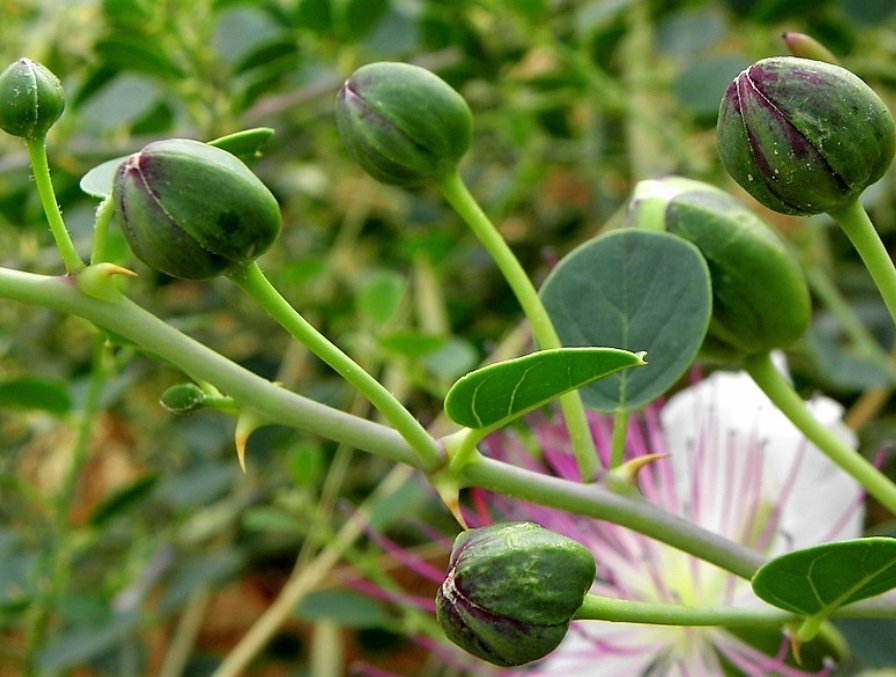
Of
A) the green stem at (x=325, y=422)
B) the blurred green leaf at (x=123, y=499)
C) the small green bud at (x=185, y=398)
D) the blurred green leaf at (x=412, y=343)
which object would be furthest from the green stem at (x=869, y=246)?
the blurred green leaf at (x=123, y=499)

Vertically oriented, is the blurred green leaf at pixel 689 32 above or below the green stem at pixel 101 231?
below

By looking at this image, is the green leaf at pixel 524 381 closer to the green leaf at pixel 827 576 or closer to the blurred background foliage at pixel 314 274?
the green leaf at pixel 827 576

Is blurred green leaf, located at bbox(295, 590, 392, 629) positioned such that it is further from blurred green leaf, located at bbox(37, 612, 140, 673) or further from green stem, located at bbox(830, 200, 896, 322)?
green stem, located at bbox(830, 200, 896, 322)

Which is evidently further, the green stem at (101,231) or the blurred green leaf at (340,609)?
the blurred green leaf at (340,609)

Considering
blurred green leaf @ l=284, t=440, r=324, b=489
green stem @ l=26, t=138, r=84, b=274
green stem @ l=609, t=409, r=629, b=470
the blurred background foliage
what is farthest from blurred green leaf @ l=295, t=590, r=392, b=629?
green stem @ l=26, t=138, r=84, b=274

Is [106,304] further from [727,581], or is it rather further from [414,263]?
[414,263]
